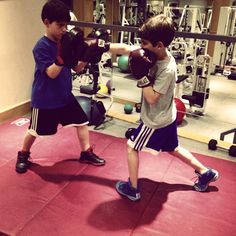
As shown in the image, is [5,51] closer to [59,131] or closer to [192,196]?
[59,131]

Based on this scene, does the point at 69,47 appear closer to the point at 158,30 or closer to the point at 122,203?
the point at 158,30

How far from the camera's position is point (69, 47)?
6.35 feet

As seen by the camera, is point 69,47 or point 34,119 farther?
point 34,119

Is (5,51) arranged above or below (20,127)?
above

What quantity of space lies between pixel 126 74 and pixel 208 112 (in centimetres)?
243

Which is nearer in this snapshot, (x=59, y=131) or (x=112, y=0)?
(x=59, y=131)

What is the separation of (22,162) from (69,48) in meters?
1.09

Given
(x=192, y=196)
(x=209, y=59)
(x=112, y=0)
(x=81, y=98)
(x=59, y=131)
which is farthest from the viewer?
(x=112, y=0)

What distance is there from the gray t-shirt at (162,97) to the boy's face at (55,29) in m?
0.71

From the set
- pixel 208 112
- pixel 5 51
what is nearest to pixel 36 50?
pixel 5 51

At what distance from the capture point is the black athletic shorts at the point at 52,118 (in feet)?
7.73

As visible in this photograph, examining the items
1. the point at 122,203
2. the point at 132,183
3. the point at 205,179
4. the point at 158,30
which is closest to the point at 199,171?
the point at 205,179

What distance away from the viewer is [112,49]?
218 cm

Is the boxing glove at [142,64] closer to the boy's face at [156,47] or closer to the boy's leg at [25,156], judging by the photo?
the boy's face at [156,47]
